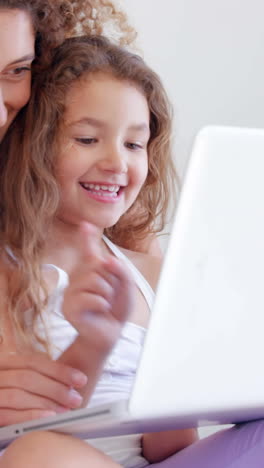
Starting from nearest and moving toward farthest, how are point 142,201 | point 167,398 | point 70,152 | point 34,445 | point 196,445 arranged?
1. point 167,398
2. point 34,445
3. point 196,445
4. point 70,152
5. point 142,201

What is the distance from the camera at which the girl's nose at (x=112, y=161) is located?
1.23m

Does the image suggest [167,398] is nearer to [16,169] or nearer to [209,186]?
[209,186]

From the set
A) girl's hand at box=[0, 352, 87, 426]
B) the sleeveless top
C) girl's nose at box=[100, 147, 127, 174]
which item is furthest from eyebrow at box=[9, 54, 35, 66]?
girl's hand at box=[0, 352, 87, 426]

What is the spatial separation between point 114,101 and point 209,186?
0.65 meters

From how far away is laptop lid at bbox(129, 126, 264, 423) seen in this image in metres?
0.64

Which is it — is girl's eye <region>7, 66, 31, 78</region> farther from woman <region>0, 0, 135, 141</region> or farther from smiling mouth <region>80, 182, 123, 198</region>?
smiling mouth <region>80, 182, 123, 198</region>

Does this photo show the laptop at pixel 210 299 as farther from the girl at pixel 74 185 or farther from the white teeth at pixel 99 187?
the white teeth at pixel 99 187

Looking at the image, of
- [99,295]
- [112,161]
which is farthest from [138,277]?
[99,295]

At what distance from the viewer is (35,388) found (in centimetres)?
102

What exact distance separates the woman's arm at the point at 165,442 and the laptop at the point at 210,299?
1.54ft

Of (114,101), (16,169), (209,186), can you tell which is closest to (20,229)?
(16,169)

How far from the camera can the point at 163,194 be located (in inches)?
60.8

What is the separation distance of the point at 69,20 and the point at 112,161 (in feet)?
1.11

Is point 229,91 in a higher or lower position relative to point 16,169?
higher
